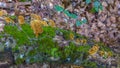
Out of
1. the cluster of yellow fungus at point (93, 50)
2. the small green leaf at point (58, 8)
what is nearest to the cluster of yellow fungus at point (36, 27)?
the cluster of yellow fungus at point (93, 50)

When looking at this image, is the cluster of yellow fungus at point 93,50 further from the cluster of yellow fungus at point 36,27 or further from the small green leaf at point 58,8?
the small green leaf at point 58,8

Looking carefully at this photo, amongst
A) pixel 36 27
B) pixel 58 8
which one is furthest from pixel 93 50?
pixel 58 8

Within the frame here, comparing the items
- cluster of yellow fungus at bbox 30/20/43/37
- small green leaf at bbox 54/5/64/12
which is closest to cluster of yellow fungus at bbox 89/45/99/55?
cluster of yellow fungus at bbox 30/20/43/37

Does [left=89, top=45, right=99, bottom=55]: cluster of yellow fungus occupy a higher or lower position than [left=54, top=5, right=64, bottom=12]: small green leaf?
lower

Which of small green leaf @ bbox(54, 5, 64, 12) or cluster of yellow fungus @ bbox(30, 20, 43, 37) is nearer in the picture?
cluster of yellow fungus @ bbox(30, 20, 43, 37)

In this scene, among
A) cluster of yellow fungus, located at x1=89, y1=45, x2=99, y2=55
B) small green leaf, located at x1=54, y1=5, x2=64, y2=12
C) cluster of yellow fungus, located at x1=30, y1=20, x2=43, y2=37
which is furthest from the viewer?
small green leaf, located at x1=54, y1=5, x2=64, y2=12

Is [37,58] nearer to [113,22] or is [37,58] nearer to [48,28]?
[48,28]

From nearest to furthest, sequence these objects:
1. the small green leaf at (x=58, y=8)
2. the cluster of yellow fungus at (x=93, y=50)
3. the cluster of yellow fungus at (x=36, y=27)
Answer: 1. the cluster of yellow fungus at (x=36, y=27)
2. the cluster of yellow fungus at (x=93, y=50)
3. the small green leaf at (x=58, y=8)

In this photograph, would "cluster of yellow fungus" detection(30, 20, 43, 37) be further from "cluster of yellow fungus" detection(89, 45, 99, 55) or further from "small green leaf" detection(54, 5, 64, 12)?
"small green leaf" detection(54, 5, 64, 12)

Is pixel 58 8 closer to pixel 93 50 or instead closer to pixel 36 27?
pixel 93 50
